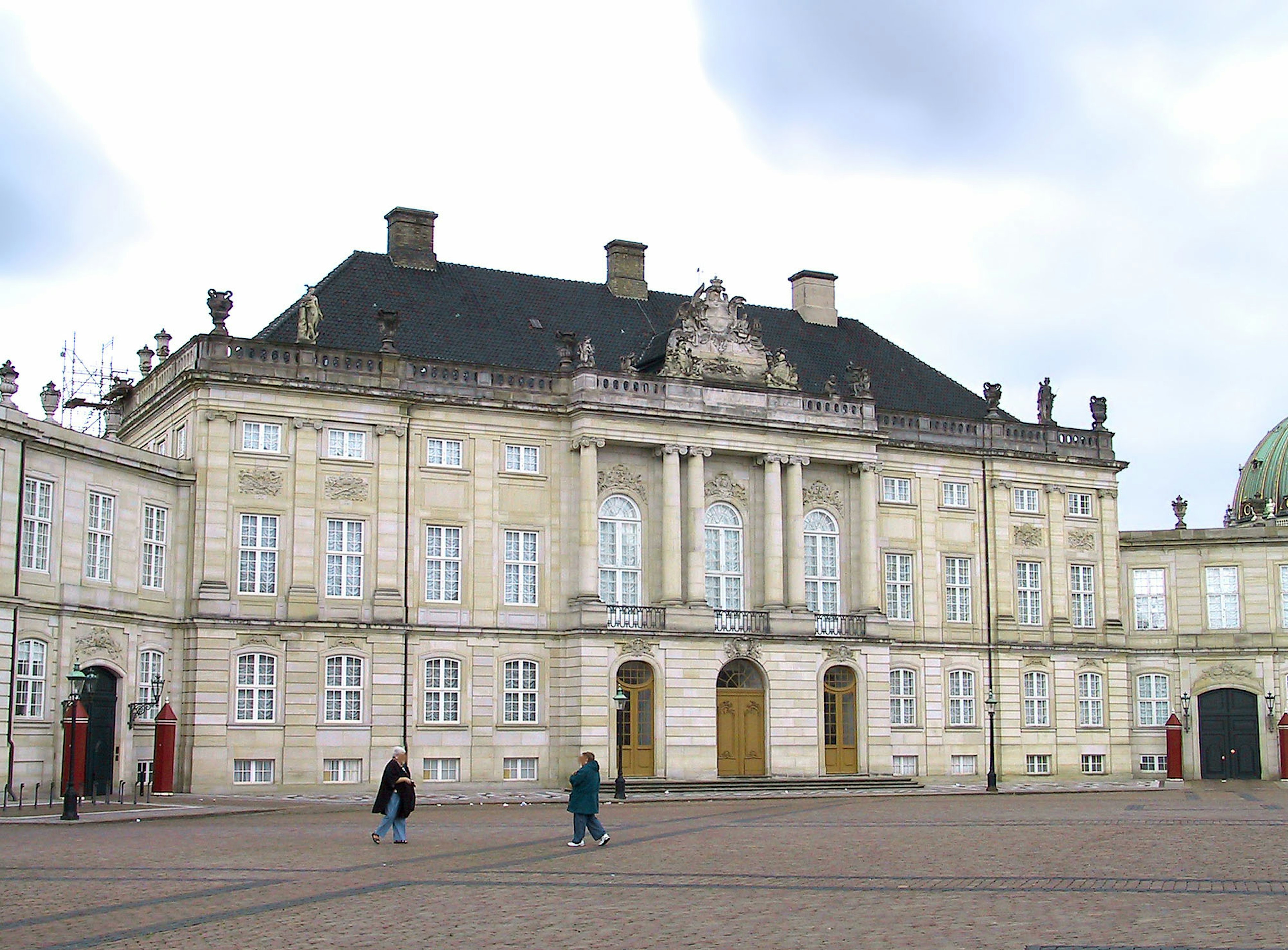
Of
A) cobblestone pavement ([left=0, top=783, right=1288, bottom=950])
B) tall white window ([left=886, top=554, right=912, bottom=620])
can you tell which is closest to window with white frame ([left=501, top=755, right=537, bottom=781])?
tall white window ([left=886, top=554, right=912, bottom=620])

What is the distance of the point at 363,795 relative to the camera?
48.6m

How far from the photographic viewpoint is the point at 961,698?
6125cm

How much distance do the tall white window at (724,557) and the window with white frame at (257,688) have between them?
1454 centimetres

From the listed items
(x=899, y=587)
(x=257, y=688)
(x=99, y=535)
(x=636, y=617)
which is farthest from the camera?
(x=899, y=587)

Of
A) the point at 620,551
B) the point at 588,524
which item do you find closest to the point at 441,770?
the point at 588,524

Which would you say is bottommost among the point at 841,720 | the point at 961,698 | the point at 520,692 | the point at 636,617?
the point at 841,720

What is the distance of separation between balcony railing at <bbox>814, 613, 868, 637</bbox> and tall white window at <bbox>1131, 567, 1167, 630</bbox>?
47.9 ft

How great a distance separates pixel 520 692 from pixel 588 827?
25295mm

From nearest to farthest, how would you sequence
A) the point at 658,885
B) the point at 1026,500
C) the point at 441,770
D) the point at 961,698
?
the point at 658,885, the point at 441,770, the point at 961,698, the point at 1026,500

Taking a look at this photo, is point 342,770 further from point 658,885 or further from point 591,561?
point 658,885

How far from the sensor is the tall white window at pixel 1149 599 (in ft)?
218

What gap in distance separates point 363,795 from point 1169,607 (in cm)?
3371

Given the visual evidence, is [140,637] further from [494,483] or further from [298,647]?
[494,483]

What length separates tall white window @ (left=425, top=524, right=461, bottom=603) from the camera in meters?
52.1
